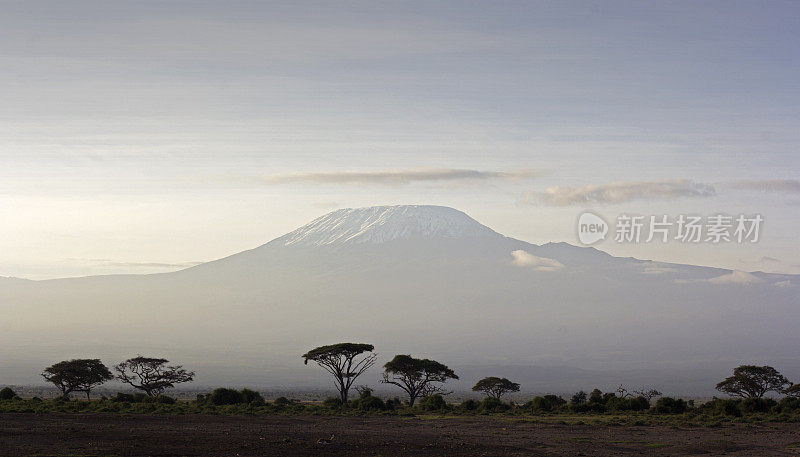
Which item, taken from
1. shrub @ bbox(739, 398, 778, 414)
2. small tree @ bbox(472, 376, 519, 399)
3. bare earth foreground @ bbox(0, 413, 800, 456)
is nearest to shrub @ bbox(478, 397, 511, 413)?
bare earth foreground @ bbox(0, 413, 800, 456)

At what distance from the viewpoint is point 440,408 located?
67938 millimetres

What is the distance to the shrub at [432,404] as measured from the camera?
68681mm

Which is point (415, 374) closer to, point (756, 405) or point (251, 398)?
point (251, 398)

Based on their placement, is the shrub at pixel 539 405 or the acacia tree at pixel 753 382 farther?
the acacia tree at pixel 753 382

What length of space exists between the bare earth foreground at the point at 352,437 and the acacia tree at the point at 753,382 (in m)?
38.1

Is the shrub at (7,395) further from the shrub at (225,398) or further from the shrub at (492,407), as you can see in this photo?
the shrub at (492,407)

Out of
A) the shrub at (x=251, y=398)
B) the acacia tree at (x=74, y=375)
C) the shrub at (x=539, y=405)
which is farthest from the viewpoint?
the acacia tree at (x=74, y=375)

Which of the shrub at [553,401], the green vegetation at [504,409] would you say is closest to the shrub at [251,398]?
the green vegetation at [504,409]

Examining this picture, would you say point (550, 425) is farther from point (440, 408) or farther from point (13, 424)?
point (13, 424)

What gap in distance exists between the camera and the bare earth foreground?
111 feet

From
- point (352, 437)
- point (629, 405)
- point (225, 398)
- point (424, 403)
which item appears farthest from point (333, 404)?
point (352, 437)

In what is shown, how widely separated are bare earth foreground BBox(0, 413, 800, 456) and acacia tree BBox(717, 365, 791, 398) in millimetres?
38074

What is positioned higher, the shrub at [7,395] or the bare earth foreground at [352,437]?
the shrub at [7,395]

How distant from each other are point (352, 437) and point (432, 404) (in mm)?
31579
